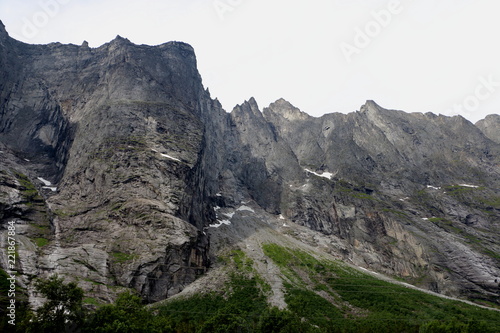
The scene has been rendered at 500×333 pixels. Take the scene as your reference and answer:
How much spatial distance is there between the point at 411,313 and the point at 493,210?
116m

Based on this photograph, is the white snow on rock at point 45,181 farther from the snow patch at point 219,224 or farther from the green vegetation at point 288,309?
the green vegetation at point 288,309

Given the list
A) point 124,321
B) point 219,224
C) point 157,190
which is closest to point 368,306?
point 124,321

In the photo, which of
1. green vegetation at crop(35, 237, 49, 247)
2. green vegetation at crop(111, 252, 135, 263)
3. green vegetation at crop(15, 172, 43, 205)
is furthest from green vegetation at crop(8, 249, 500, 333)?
green vegetation at crop(15, 172, 43, 205)

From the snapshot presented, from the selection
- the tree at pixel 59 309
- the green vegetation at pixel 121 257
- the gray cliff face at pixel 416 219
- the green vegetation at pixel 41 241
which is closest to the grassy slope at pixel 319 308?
the tree at pixel 59 309

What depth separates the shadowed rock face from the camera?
273 ft

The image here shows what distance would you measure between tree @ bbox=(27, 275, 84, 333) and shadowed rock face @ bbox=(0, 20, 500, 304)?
18209mm

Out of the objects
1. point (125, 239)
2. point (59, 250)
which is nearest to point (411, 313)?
point (125, 239)

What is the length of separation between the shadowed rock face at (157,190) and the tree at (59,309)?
1821cm

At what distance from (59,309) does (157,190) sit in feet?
190

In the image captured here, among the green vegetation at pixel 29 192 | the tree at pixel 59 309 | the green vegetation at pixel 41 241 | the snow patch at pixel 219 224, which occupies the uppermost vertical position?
the green vegetation at pixel 29 192

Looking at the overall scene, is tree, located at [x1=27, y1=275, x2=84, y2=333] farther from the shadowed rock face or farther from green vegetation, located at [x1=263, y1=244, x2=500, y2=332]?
green vegetation, located at [x1=263, y1=244, x2=500, y2=332]

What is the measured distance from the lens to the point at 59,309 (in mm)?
46031

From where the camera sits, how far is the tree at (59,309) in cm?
4369

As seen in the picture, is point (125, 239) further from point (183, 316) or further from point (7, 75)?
point (7, 75)
